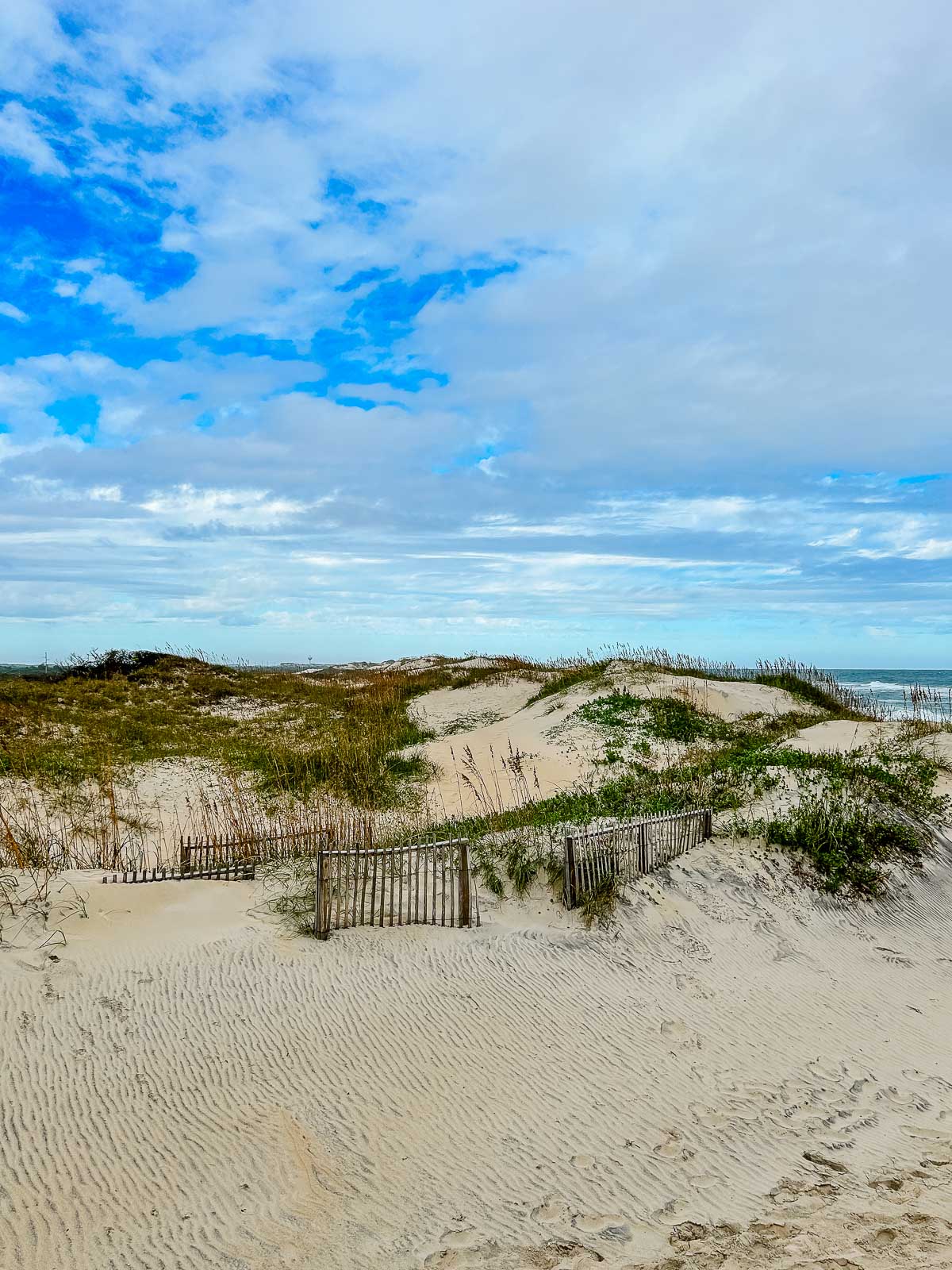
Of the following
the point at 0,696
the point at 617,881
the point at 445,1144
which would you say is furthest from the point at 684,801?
the point at 0,696

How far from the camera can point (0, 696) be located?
22.2 metres

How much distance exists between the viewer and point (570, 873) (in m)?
9.05

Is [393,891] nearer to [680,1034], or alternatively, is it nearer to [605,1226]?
[680,1034]

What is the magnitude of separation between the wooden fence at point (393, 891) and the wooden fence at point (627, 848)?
118 centimetres

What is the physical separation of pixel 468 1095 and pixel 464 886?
2635mm

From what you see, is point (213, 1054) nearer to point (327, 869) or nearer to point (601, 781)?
point (327, 869)

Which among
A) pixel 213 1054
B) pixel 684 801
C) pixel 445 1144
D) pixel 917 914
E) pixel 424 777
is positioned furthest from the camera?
pixel 424 777

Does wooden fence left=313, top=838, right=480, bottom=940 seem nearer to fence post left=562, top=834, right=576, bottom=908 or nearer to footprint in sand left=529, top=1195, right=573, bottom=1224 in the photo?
fence post left=562, top=834, right=576, bottom=908

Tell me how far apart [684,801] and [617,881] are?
9.75 feet

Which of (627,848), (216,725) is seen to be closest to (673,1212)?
(627,848)

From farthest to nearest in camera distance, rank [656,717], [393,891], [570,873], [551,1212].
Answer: [656,717] → [570,873] → [393,891] → [551,1212]

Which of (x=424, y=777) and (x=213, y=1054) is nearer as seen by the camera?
(x=213, y=1054)

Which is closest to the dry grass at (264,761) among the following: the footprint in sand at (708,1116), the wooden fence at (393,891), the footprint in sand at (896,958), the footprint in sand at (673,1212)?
the wooden fence at (393,891)

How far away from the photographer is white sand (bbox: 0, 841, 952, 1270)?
4641 mm
